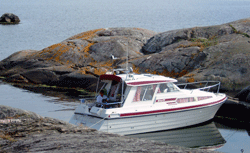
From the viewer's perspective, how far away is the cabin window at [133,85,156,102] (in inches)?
594

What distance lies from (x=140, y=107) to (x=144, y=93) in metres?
0.63

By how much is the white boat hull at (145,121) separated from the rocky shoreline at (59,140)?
18.0ft

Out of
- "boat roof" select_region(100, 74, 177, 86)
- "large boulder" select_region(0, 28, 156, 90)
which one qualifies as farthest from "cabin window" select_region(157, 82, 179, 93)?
"large boulder" select_region(0, 28, 156, 90)

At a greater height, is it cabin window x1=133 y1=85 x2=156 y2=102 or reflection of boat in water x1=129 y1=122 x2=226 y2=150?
cabin window x1=133 y1=85 x2=156 y2=102

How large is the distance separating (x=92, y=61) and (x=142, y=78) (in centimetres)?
942

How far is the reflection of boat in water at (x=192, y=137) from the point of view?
1451 centimetres

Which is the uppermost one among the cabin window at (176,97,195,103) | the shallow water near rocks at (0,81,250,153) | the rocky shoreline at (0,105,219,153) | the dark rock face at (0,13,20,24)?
the rocky shoreline at (0,105,219,153)

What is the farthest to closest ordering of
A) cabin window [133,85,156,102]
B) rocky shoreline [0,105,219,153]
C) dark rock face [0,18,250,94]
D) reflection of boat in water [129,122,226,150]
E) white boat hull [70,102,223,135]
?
1. dark rock face [0,18,250,94]
2. cabin window [133,85,156,102]
3. reflection of boat in water [129,122,226,150]
4. white boat hull [70,102,223,135]
5. rocky shoreline [0,105,219,153]

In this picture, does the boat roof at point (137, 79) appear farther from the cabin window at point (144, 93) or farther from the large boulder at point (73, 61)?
the large boulder at point (73, 61)

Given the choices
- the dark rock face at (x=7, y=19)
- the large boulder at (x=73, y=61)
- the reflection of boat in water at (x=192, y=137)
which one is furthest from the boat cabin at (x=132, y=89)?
the dark rock face at (x=7, y=19)

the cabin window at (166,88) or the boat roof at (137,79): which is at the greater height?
the boat roof at (137,79)

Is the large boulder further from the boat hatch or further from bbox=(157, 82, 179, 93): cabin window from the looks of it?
bbox=(157, 82, 179, 93): cabin window

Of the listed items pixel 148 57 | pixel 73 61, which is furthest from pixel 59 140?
pixel 73 61

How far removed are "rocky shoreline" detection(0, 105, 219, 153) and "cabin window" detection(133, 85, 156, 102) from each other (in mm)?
6381
